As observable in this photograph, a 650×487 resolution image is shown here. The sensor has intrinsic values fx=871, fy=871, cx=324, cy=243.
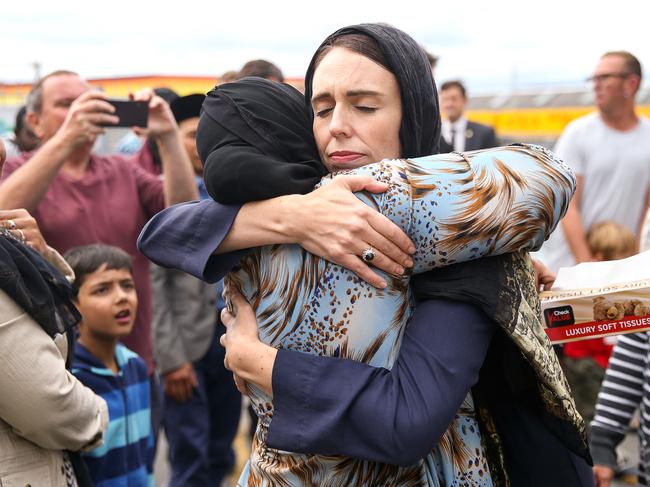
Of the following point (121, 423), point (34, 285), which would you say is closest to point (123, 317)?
point (121, 423)

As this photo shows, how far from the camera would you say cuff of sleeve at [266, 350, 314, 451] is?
59.5 inches

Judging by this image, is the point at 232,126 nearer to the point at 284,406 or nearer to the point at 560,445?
the point at 284,406

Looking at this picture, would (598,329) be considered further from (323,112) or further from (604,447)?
(604,447)

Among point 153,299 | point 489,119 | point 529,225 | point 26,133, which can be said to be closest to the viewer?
point 529,225

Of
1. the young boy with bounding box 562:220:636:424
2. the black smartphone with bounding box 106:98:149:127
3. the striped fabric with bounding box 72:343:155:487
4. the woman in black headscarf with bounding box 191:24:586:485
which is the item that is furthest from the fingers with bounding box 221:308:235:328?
the young boy with bounding box 562:220:636:424

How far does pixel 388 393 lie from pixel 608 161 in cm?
420

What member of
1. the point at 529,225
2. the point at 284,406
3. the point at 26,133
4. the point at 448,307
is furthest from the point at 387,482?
the point at 26,133

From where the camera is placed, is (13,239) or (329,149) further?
(13,239)

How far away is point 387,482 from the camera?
1.62 metres

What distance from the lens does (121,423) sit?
3.08 metres

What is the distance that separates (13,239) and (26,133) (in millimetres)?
2846

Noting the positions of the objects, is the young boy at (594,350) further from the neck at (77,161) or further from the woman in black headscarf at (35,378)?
the woman in black headscarf at (35,378)

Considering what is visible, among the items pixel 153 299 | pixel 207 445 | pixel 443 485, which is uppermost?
pixel 443 485

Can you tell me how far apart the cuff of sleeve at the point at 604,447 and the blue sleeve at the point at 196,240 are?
5.39 feet
